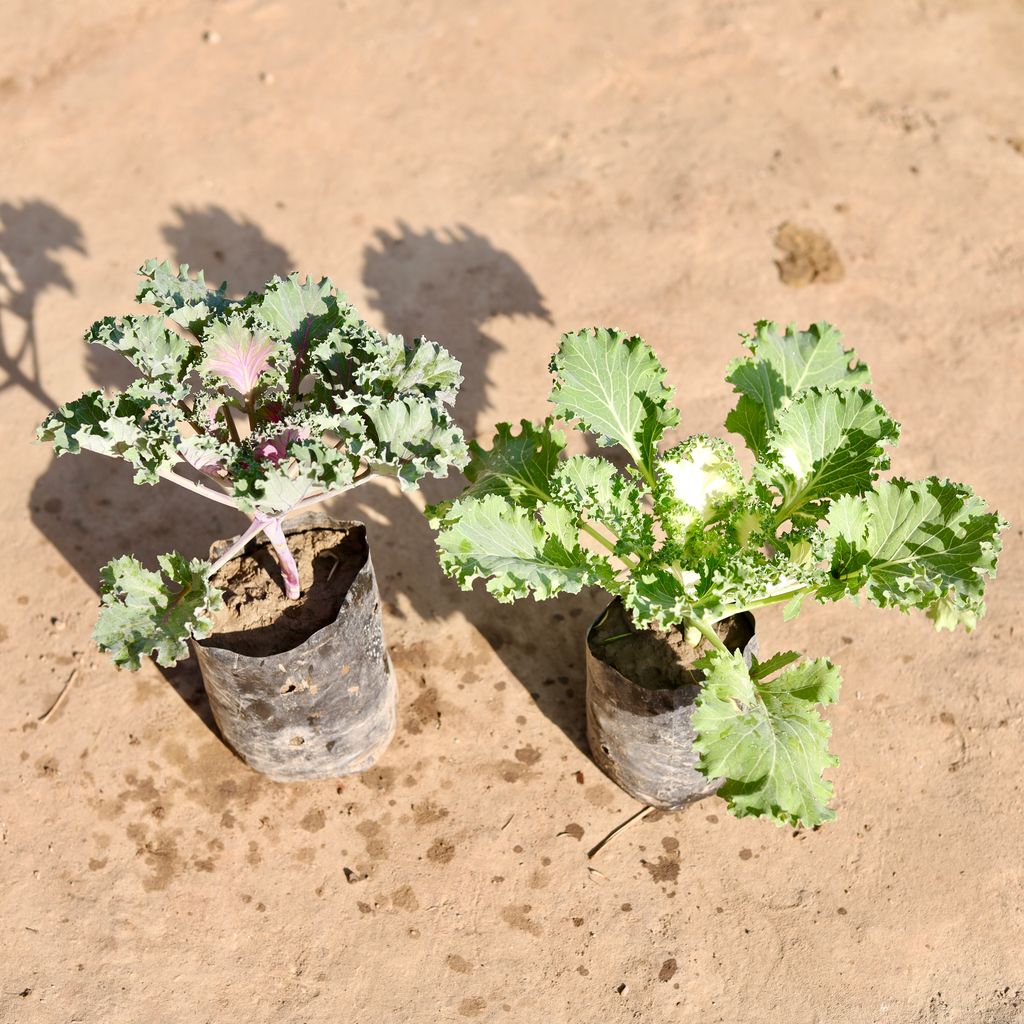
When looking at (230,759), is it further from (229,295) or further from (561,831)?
(229,295)

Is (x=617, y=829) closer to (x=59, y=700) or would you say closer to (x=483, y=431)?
(x=483, y=431)

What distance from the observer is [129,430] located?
3.12 meters

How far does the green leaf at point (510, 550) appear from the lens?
322cm

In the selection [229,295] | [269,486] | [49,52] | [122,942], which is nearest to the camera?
[269,486]

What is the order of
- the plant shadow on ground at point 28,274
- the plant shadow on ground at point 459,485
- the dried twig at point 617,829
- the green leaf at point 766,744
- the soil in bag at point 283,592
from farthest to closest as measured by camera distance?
1. the plant shadow on ground at point 28,274
2. the plant shadow on ground at point 459,485
3. the dried twig at point 617,829
4. the soil in bag at point 283,592
5. the green leaf at point 766,744

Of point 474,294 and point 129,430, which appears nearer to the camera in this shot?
point 129,430

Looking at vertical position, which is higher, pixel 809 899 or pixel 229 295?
pixel 229 295

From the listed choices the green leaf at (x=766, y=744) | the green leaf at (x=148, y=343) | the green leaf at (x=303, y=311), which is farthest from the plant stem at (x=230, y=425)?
the green leaf at (x=766, y=744)

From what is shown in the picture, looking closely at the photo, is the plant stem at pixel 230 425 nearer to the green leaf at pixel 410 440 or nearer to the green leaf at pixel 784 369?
the green leaf at pixel 410 440

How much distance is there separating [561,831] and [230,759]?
1234mm

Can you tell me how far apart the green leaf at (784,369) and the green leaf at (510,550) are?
0.75m

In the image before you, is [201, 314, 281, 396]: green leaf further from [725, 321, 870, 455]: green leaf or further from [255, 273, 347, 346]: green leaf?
[725, 321, 870, 455]: green leaf

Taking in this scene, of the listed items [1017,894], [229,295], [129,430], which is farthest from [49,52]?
[1017,894]

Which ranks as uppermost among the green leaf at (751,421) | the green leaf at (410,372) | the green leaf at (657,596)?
the green leaf at (410,372)
